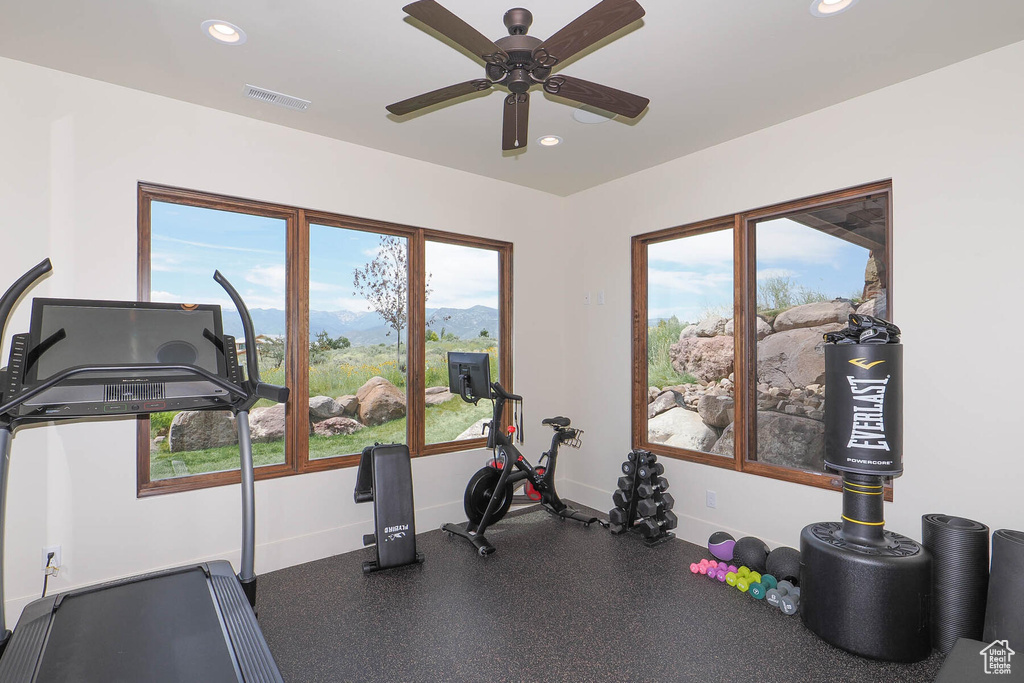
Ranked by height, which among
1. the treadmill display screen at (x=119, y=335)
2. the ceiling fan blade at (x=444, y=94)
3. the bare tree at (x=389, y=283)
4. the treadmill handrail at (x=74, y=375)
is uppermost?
the ceiling fan blade at (x=444, y=94)

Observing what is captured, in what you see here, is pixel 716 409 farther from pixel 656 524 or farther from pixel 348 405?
pixel 348 405

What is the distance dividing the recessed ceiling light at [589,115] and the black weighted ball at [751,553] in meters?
2.80

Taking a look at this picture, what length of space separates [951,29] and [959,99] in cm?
45

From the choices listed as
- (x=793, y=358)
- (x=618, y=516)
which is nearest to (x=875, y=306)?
(x=793, y=358)

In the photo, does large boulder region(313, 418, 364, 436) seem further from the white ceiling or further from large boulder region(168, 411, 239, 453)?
the white ceiling

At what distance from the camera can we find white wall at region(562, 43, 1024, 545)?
2.57 metres

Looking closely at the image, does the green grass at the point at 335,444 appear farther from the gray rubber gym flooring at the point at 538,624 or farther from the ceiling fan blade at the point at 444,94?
the ceiling fan blade at the point at 444,94

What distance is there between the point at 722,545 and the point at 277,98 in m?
3.93

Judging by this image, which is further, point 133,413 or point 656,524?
point 656,524

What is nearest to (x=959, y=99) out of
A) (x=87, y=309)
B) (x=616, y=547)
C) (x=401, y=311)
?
(x=616, y=547)

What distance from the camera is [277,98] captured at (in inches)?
123

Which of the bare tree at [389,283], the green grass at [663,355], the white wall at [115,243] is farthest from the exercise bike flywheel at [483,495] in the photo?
the green grass at [663,355]

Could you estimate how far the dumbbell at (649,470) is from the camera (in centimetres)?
391

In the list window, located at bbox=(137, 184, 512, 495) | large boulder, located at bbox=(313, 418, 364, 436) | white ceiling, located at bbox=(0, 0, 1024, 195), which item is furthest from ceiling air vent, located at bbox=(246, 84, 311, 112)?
large boulder, located at bbox=(313, 418, 364, 436)
